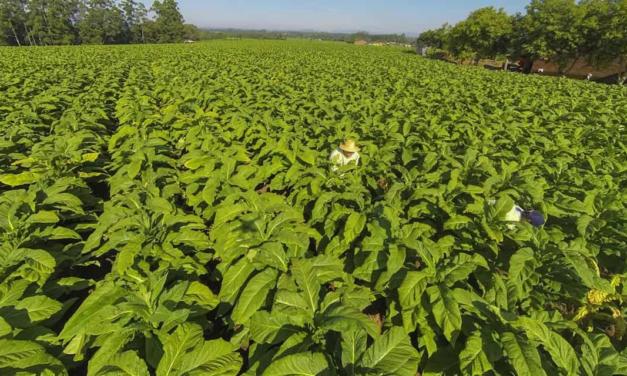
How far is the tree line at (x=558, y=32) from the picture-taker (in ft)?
110

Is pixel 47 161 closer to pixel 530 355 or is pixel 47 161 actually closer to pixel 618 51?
pixel 530 355

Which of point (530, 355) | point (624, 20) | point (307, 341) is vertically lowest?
point (307, 341)

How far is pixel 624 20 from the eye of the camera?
31750mm

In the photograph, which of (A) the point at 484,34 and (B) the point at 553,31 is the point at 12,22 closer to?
(A) the point at 484,34

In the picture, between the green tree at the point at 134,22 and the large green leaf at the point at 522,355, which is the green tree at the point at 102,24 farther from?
the large green leaf at the point at 522,355

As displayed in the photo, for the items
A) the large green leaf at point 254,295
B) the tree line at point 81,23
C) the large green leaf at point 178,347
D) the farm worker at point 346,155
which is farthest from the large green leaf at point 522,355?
the tree line at point 81,23

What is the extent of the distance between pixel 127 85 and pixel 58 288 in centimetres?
1011

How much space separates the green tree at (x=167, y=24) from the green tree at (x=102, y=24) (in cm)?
1016

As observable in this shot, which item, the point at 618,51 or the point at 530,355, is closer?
the point at 530,355

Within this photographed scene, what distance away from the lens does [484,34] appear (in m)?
46.8

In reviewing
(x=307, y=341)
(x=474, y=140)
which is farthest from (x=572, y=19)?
(x=307, y=341)

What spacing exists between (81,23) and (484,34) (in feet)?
320

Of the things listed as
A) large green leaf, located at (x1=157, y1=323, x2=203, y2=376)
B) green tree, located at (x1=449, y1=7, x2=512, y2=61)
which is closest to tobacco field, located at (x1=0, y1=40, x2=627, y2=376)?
large green leaf, located at (x1=157, y1=323, x2=203, y2=376)

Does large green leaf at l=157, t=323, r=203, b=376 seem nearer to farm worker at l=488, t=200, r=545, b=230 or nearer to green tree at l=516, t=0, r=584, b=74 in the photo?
farm worker at l=488, t=200, r=545, b=230
